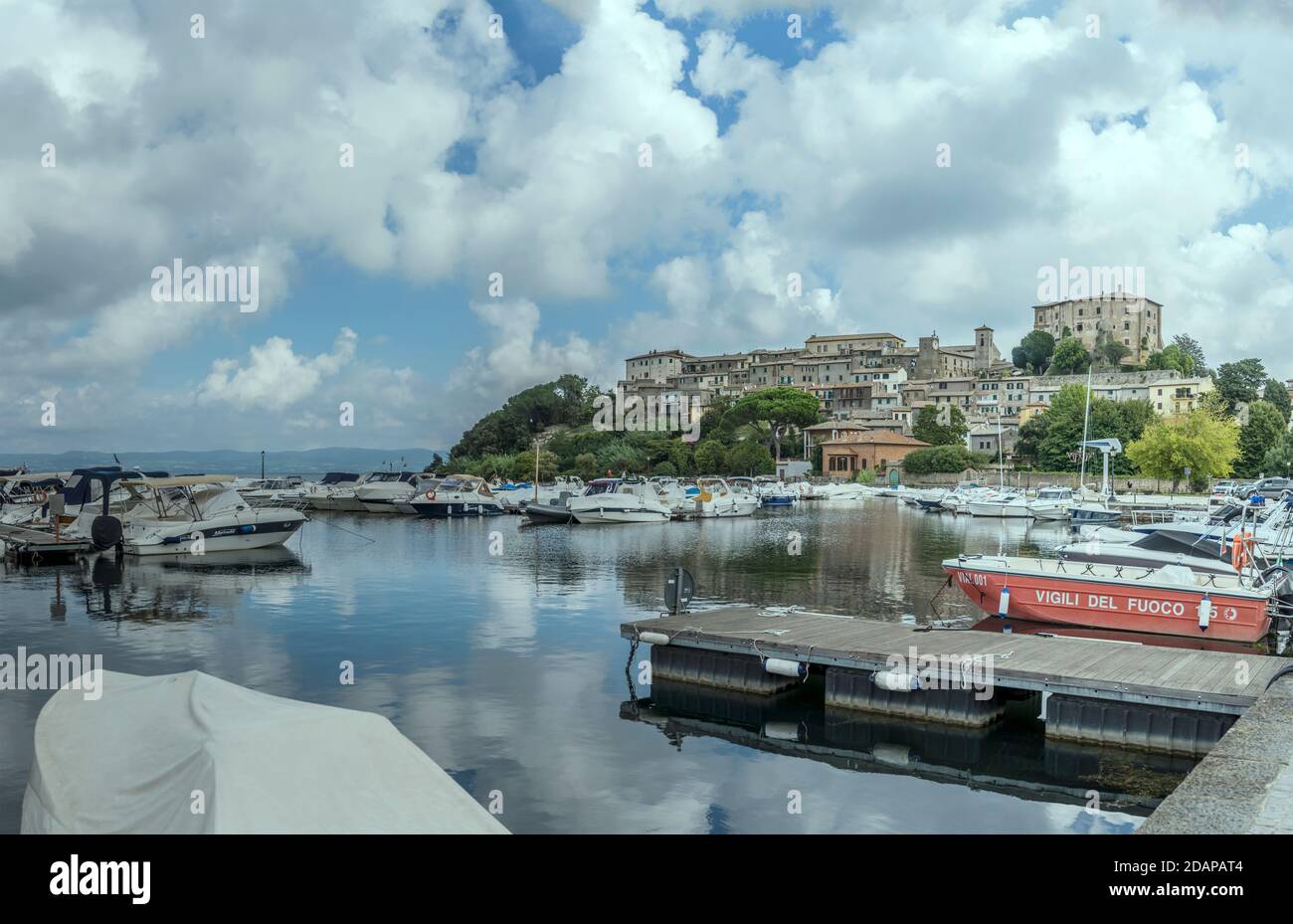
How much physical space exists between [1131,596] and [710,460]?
86168 mm

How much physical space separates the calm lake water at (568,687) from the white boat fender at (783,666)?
0.59m

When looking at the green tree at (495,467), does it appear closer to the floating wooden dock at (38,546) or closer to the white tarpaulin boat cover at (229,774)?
the floating wooden dock at (38,546)

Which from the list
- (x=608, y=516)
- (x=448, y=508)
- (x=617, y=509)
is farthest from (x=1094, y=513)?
(x=448, y=508)

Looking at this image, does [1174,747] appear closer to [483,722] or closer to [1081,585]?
[1081,585]

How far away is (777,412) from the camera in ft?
386

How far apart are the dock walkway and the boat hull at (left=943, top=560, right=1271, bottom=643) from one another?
4765mm

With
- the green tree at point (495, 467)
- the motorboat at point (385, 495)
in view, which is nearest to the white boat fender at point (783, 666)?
the motorboat at point (385, 495)

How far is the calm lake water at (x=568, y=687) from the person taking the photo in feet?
38.0

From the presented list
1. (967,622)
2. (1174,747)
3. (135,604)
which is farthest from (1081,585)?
(135,604)

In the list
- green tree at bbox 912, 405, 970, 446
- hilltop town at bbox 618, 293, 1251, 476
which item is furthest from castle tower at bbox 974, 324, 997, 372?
green tree at bbox 912, 405, 970, 446

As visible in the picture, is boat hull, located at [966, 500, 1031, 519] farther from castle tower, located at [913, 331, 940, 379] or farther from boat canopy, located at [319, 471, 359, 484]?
castle tower, located at [913, 331, 940, 379]

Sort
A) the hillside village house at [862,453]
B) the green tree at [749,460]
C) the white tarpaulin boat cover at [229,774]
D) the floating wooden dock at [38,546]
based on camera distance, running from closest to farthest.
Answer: the white tarpaulin boat cover at [229,774], the floating wooden dock at [38,546], the green tree at [749,460], the hillside village house at [862,453]

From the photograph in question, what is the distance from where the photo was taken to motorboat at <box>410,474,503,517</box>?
5891 cm
